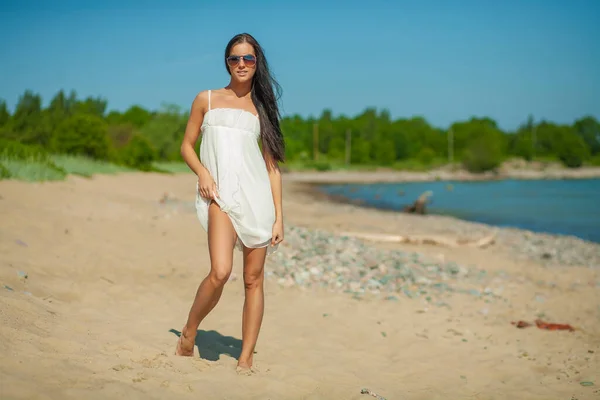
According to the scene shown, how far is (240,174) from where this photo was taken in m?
3.54

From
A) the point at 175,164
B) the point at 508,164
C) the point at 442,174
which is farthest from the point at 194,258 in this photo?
the point at 508,164

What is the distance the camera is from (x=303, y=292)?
7.07 metres

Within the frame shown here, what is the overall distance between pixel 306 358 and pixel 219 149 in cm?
219

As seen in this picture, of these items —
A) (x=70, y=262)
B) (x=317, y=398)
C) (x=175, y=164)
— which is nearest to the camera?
(x=317, y=398)

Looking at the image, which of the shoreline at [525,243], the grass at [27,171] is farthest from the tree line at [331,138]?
the shoreline at [525,243]

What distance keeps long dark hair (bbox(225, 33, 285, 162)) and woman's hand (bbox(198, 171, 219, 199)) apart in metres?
0.47

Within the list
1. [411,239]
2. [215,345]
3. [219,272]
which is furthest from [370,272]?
[219,272]

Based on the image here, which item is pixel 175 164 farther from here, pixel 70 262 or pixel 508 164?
pixel 508 164

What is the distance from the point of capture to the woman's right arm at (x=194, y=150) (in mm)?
3514

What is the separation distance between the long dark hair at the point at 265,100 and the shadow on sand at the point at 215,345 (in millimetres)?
1770

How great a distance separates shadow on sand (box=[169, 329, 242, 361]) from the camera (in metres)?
4.39

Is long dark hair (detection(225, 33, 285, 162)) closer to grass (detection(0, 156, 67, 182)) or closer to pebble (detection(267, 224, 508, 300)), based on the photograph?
pebble (detection(267, 224, 508, 300))

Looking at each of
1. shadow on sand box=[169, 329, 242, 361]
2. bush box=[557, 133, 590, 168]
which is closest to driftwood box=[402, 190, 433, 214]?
shadow on sand box=[169, 329, 242, 361]

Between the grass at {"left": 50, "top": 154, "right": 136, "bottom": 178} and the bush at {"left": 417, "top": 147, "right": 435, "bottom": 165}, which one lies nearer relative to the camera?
the grass at {"left": 50, "top": 154, "right": 136, "bottom": 178}
